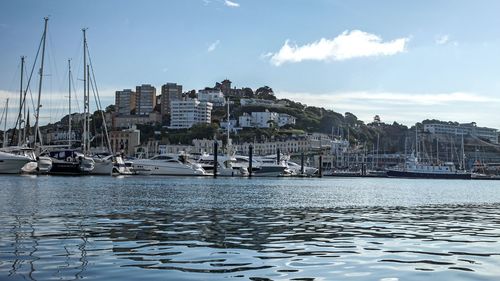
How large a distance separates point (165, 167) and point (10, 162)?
3479 cm

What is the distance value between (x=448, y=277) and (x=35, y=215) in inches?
712

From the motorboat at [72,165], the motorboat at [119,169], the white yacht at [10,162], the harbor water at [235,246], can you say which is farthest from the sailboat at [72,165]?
the harbor water at [235,246]

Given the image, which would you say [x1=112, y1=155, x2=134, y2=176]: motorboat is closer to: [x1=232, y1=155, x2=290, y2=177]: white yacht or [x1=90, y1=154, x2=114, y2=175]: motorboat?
[x1=90, y1=154, x2=114, y2=175]: motorboat

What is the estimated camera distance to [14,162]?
3226 inches

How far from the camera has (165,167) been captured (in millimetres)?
112000

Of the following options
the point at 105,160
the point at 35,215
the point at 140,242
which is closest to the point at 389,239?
the point at 140,242

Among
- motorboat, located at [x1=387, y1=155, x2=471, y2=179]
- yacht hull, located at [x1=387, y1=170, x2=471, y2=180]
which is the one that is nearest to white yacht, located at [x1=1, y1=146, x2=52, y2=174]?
yacht hull, located at [x1=387, y1=170, x2=471, y2=180]

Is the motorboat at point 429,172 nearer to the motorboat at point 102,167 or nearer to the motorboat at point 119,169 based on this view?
the motorboat at point 119,169

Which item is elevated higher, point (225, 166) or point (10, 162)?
point (10, 162)

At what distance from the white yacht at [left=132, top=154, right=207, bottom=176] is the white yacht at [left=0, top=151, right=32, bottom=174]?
29.0 m

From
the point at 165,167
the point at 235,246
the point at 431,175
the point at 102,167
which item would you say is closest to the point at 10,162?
the point at 102,167

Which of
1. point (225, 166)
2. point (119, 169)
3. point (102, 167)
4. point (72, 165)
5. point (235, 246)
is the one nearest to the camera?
point (235, 246)

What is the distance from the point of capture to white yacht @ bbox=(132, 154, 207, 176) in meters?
110

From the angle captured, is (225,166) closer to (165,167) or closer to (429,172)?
(165,167)
